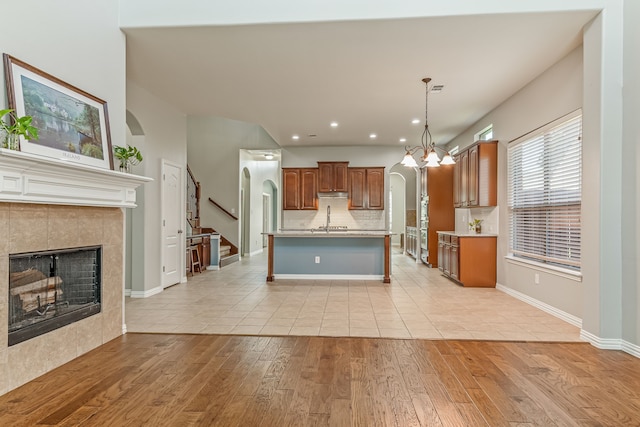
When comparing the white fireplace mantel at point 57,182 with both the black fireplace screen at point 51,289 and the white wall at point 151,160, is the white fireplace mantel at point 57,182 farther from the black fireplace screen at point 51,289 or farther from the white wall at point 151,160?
the white wall at point 151,160

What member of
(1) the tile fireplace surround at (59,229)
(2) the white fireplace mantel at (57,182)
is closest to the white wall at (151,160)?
(1) the tile fireplace surround at (59,229)

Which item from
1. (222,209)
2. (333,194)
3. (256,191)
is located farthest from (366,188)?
(256,191)

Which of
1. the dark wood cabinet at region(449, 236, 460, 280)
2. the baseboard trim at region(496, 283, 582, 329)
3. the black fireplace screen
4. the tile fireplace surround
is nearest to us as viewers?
the tile fireplace surround

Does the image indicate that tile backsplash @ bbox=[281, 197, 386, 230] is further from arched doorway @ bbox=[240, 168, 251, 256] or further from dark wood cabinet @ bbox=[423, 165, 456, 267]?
arched doorway @ bbox=[240, 168, 251, 256]

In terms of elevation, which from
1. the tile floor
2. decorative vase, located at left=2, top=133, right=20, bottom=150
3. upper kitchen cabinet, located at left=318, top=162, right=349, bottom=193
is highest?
upper kitchen cabinet, located at left=318, top=162, right=349, bottom=193

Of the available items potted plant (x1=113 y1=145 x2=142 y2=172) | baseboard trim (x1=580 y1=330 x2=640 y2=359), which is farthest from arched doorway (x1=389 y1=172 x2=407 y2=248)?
potted plant (x1=113 y1=145 x2=142 y2=172)

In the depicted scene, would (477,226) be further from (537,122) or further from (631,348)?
(631,348)

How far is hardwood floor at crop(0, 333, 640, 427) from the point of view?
2.09 m

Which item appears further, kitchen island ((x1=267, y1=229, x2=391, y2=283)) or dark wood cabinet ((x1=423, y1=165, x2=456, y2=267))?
dark wood cabinet ((x1=423, y1=165, x2=456, y2=267))

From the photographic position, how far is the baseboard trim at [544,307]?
12.8 ft

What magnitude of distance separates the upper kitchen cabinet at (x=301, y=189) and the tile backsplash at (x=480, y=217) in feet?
11.0

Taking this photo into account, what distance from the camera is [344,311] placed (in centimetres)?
445

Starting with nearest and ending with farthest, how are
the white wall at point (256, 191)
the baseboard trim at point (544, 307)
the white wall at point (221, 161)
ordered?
1. the baseboard trim at point (544, 307)
2. the white wall at point (221, 161)
3. the white wall at point (256, 191)

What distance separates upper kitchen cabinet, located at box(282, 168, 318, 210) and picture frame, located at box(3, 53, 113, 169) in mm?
5929
